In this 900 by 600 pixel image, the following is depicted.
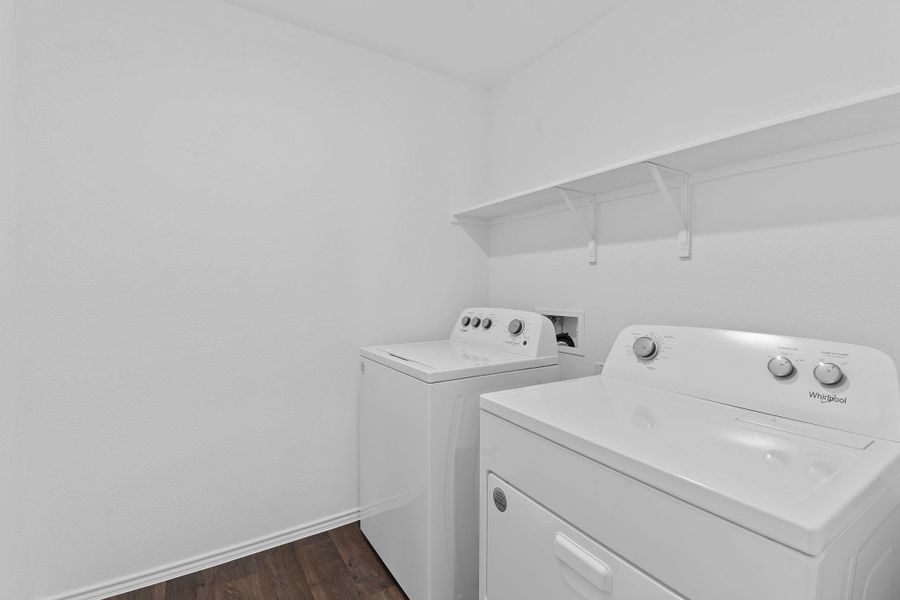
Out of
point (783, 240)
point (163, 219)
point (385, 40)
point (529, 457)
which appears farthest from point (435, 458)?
point (385, 40)

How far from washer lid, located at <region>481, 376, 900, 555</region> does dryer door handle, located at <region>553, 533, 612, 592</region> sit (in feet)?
0.66

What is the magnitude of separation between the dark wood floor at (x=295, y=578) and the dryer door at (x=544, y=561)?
0.68 meters

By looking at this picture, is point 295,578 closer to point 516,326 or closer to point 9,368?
point 9,368

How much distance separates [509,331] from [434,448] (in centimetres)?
62

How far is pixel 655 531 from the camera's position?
676mm

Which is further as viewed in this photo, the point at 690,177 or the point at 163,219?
the point at 163,219

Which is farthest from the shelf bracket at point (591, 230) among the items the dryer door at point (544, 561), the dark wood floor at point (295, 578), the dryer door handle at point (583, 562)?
the dark wood floor at point (295, 578)

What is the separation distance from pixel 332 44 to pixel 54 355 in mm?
1664

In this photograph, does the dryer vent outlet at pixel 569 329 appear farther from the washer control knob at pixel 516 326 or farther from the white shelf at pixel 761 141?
the white shelf at pixel 761 141

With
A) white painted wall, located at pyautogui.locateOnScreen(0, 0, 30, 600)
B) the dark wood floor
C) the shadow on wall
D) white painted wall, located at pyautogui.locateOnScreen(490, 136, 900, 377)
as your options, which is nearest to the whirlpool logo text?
white painted wall, located at pyautogui.locateOnScreen(490, 136, 900, 377)

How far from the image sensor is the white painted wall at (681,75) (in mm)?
1059

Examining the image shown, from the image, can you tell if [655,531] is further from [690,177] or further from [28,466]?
[28,466]

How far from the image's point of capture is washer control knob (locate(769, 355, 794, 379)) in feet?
3.15

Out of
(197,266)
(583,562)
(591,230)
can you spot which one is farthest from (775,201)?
(197,266)
